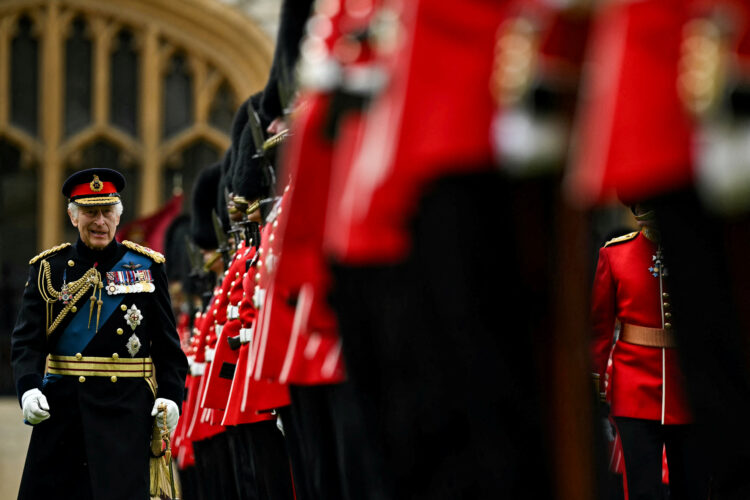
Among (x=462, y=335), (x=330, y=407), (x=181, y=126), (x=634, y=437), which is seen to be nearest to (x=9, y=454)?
(x=181, y=126)

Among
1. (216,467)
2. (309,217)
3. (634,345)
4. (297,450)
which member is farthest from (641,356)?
(309,217)

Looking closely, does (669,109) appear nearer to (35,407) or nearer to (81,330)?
(35,407)

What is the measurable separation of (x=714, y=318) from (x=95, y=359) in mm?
2970

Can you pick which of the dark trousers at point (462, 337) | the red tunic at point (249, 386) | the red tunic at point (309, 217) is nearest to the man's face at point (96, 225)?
the red tunic at point (249, 386)

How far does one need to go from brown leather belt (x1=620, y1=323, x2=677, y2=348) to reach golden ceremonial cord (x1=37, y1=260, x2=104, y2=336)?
1804 mm

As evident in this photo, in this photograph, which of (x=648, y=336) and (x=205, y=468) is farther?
(x=205, y=468)

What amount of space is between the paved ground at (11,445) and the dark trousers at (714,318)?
6487 millimetres

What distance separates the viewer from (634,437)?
16.3 feet

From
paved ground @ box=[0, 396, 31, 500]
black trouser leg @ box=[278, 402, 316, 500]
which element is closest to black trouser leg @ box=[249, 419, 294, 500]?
black trouser leg @ box=[278, 402, 316, 500]

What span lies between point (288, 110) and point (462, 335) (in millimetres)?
1769

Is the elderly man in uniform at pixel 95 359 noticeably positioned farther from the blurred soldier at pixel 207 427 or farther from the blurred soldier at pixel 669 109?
the blurred soldier at pixel 669 109

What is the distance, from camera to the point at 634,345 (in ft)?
16.7

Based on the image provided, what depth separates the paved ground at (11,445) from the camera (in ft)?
29.3

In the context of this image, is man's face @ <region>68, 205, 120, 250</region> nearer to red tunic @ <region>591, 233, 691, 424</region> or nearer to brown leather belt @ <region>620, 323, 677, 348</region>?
red tunic @ <region>591, 233, 691, 424</region>
